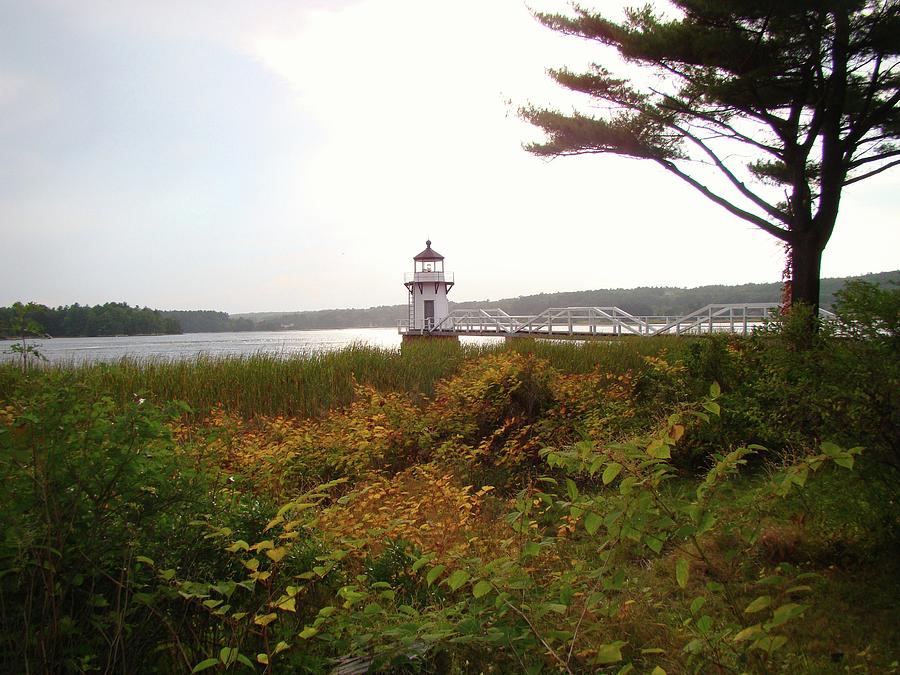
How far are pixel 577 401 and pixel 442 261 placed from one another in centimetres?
2871

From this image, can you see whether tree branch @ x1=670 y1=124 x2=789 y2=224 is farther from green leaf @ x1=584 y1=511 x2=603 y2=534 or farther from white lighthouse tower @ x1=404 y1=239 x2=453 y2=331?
white lighthouse tower @ x1=404 y1=239 x2=453 y2=331

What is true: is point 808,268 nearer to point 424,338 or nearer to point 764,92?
point 764,92

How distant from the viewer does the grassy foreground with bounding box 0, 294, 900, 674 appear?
6.06 ft

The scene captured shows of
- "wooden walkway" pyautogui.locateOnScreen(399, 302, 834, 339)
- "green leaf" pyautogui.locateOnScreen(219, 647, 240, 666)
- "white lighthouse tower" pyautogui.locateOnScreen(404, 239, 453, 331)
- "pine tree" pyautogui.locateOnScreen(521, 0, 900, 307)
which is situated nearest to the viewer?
"green leaf" pyautogui.locateOnScreen(219, 647, 240, 666)

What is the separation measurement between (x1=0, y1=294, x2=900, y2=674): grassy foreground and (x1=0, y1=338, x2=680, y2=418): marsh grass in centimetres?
318

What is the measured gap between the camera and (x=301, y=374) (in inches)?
390

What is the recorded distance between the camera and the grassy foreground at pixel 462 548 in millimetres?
1846

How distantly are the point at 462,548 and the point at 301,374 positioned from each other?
24.3 feet

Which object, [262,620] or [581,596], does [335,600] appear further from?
[581,596]

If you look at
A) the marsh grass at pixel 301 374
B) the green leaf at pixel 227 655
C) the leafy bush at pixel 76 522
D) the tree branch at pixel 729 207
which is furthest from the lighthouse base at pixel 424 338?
the green leaf at pixel 227 655

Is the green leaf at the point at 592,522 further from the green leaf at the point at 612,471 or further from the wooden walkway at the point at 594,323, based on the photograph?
the wooden walkway at the point at 594,323

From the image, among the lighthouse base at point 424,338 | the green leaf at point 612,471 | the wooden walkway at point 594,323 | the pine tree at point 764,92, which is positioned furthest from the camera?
the wooden walkway at point 594,323

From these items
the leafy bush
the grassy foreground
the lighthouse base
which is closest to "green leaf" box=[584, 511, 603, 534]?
the grassy foreground

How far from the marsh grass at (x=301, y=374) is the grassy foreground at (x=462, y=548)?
3.18 meters
